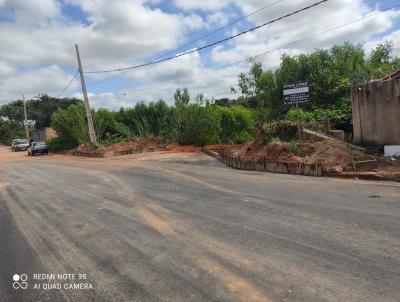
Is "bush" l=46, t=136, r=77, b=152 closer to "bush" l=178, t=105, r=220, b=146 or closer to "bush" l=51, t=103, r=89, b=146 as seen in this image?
"bush" l=51, t=103, r=89, b=146

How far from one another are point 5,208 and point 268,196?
6.86m

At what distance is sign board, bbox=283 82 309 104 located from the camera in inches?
617

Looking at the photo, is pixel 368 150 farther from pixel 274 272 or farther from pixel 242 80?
pixel 242 80

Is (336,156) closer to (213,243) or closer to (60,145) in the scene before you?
(213,243)

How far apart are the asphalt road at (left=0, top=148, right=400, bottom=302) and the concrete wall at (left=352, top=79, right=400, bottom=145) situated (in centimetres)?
381

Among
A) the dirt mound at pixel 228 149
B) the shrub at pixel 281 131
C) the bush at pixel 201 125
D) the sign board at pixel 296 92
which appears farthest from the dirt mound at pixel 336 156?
the bush at pixel 201 125

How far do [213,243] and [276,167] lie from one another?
29.3 ft

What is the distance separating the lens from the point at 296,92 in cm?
1574

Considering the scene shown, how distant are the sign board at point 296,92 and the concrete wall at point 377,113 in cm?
199

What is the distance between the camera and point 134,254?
6.21 m

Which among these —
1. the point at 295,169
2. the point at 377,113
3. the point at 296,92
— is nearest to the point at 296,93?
the point at 296,92

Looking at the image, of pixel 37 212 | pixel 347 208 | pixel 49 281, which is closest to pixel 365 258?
pixel 347 208

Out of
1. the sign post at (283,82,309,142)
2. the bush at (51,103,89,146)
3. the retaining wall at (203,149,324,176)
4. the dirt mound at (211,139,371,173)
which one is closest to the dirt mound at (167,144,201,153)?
the retaining wall at (203,149,324,176)

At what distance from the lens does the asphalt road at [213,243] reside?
4.79 meters
